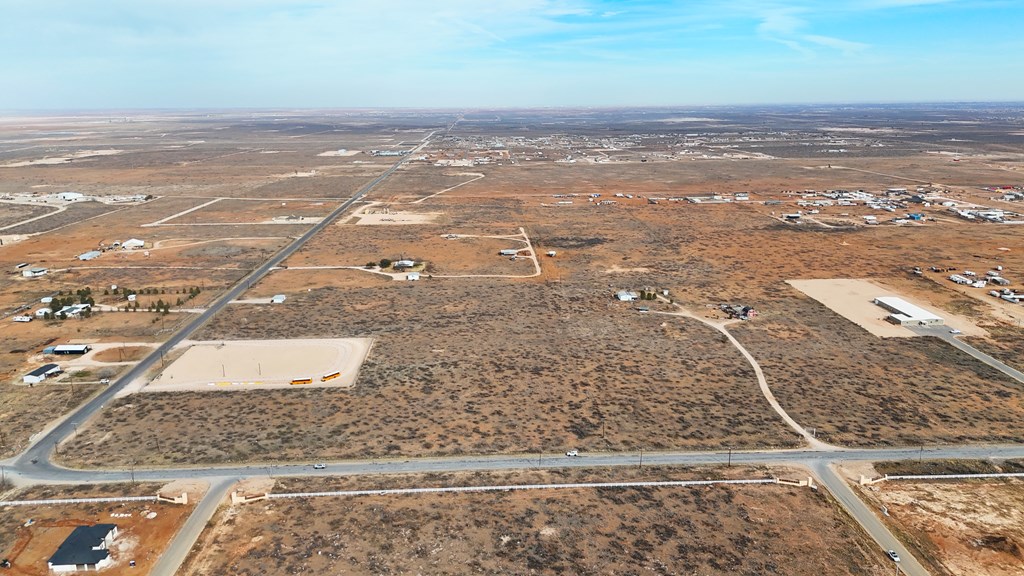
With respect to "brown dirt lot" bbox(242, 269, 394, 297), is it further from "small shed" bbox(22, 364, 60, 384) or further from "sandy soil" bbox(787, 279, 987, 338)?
"sandy soil" bbox(787, 279, 987, 338)

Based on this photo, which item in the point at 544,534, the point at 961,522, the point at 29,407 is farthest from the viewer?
the point at 29,407

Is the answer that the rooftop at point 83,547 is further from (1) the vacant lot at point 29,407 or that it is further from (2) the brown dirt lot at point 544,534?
(1) the vacant lot at point 29,407

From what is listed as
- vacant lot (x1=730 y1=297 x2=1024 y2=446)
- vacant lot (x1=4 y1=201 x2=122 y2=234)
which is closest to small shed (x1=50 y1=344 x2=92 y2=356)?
vacant lot (x1=730 y1=297 x2=1024 y2=446)

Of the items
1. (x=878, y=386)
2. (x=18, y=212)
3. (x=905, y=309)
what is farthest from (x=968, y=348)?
(x=18, y=212)

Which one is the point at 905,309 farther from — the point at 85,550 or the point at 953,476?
the point at 85,550

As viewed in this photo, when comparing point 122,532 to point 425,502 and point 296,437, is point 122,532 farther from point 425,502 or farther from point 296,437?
point 425,502

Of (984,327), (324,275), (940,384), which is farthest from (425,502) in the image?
(984,327)
